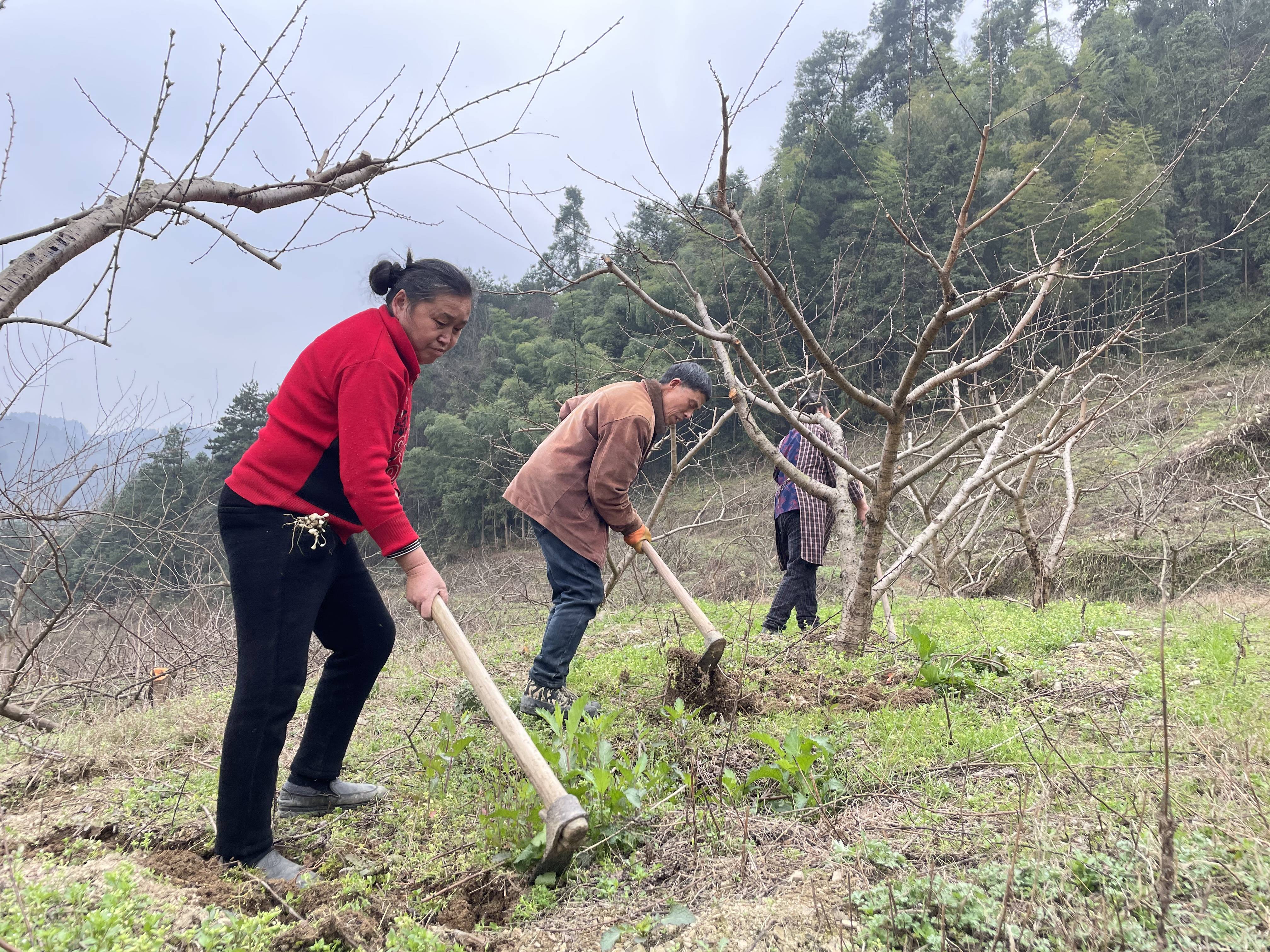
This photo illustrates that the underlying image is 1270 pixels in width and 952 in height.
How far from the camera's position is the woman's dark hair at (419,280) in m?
2.29

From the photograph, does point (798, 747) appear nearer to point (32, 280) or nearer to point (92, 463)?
point (32, 280)

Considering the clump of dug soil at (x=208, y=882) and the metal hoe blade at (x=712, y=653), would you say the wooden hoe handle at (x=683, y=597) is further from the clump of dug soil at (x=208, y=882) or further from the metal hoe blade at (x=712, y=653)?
the clump of dug soil at (x=208, y=882)

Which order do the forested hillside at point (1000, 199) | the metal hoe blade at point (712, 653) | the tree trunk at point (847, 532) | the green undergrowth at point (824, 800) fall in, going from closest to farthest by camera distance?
the green undergrowth at point (824, 800), the metal hoe blade at point (712, 653), the tree trunk at point (847, 532), the forested hillside at point (1000, 199)

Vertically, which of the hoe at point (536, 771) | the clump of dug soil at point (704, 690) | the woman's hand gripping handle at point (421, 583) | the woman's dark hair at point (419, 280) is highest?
the woman's dark hair at point (419, 280)

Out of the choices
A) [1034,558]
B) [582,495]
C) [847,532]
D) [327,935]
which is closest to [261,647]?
[327,935]

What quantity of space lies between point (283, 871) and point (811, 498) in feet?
14.0

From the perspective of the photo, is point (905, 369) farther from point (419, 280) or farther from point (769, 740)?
point (419, 280)

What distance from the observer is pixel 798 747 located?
2.38 m

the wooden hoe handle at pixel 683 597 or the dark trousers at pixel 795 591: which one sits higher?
the wooden hoe handle at pixel 683 597

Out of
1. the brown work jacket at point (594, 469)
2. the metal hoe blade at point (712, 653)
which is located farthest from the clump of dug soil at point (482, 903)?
the brown work jacket at point (594, 469)

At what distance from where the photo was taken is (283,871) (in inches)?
81.7

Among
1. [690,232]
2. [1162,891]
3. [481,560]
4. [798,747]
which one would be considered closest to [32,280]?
[798,747]

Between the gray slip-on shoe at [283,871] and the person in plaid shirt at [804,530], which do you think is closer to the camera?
the gray slip-on shoe at [283,871]

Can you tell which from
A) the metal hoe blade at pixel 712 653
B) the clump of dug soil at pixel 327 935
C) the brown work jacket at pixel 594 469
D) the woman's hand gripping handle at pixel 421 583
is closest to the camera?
the clump of dug soil at pixel 327 935
